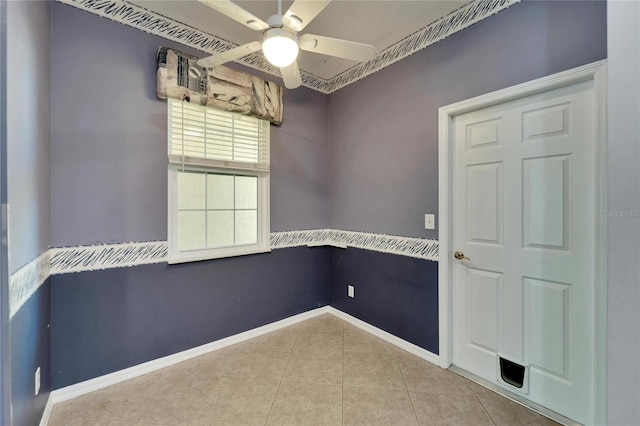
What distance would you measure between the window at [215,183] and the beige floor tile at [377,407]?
4.86ft

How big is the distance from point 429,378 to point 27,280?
251 centimetres

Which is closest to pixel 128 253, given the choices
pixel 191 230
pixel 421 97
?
pixel 191 230

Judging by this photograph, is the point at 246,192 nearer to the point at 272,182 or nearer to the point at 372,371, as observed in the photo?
the point at 272,182

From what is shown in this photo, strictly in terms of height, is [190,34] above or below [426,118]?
above

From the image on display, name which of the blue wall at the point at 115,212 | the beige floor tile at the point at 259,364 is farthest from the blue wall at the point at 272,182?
the beige floor tile at the point at 259,364

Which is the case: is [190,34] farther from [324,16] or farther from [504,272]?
[504,272]

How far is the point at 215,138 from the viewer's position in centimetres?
236

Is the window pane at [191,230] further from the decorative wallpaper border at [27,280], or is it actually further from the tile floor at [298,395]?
the tile floor at [298,395]

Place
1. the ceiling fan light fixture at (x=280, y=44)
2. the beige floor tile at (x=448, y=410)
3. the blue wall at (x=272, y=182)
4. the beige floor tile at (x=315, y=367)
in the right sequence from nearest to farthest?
the ceiling fan light fixture at (x=280, y=44) → the beige floor tile at (x=448, y=410) → the blue wall at (x=272, y=182) → the beige floor tile at (x=315, y=367)

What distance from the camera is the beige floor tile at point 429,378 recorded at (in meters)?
1.83

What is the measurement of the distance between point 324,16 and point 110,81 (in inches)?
64.2

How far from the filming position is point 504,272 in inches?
71.4

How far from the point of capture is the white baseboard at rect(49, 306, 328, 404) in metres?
1.73

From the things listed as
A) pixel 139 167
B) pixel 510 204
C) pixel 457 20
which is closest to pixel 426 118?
pixel 457 20
